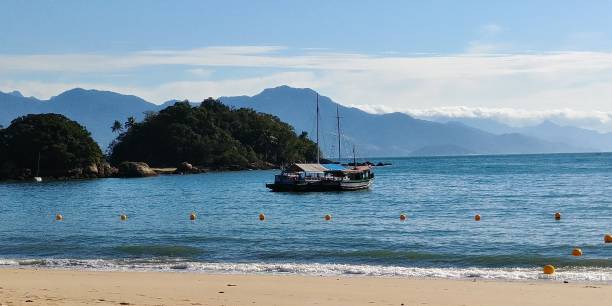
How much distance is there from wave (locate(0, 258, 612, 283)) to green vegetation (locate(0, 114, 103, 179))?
99042 mm

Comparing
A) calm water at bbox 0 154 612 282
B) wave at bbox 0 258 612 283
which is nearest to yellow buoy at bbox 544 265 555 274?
wave at bbox 0 258 612 283

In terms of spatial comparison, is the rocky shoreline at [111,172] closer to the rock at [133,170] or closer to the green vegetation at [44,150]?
the rock at [133,170]

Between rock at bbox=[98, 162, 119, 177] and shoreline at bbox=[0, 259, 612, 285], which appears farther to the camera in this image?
rock at bbox=[98, 162, 119, 177]

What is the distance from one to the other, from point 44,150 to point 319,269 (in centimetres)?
10735

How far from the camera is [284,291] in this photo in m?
18.6

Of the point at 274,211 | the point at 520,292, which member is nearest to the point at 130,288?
the point at 520,292

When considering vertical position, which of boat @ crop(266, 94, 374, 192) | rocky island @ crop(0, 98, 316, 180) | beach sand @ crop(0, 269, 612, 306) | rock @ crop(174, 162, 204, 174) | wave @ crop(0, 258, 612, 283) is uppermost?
rocky island @ crop(0, 98, 316, 180)

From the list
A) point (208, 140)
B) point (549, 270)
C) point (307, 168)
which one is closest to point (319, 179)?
point (307, 168)

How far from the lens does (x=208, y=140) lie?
16025 cm

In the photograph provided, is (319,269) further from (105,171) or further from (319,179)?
(105,171)

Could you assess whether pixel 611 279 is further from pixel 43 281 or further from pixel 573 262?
pixel 43 281

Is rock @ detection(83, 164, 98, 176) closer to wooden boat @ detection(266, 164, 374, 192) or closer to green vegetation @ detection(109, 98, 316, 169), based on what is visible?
green vegetation @ detection(109, 98, 316, 169)

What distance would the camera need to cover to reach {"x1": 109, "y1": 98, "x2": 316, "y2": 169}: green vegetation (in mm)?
159250

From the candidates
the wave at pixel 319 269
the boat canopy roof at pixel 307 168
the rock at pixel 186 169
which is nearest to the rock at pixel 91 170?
the rock at pixel 186 169
